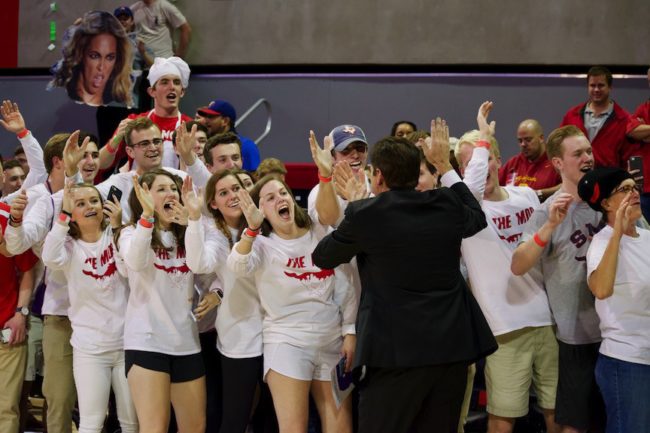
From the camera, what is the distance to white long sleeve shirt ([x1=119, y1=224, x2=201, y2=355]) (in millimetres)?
4641

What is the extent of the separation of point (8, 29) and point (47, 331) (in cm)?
642

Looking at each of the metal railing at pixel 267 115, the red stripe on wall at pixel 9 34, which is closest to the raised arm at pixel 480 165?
the metal railing at pixel 267 115

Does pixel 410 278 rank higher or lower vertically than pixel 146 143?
lower

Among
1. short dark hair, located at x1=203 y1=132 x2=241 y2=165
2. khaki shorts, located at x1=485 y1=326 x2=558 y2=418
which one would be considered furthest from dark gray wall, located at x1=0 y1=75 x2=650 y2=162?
khaki shorts, located at x1=485 y1=326 x2=558 y2=418

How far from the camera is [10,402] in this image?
5.20m

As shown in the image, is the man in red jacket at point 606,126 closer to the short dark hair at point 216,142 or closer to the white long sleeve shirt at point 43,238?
the short dark hair at point 216,142

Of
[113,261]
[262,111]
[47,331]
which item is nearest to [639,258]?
[113,261]

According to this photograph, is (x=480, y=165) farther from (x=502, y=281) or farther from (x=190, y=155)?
(x=190, y=155)

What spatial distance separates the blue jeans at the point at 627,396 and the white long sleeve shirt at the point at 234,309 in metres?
1.83

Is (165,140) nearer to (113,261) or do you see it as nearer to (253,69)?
(113,261)

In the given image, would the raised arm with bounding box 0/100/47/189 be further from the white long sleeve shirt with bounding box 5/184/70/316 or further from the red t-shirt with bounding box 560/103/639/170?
the red t-shirt with bounding box 560/103/639/170

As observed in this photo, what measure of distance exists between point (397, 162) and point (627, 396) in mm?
1689

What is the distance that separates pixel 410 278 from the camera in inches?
149

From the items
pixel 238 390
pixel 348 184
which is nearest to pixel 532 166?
pixel 348 184
